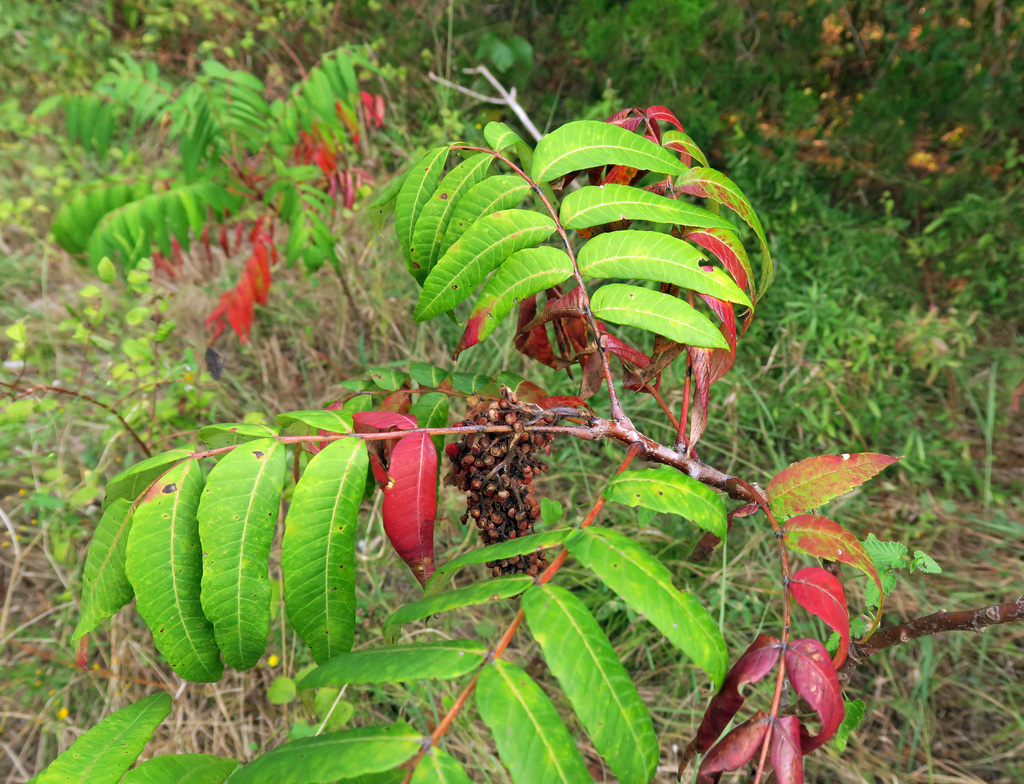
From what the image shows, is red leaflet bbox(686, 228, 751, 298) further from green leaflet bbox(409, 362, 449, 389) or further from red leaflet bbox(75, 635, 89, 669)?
red leaflet bbox(75, 635, 89, 669)

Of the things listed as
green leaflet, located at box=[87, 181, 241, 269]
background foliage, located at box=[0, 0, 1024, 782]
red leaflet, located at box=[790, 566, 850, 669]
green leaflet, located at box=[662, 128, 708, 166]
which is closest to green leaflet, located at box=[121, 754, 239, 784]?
red leaflet, located at box=[790, 566, 850, 669]

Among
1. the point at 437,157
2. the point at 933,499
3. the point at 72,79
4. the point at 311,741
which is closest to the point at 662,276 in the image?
the point at 437,157

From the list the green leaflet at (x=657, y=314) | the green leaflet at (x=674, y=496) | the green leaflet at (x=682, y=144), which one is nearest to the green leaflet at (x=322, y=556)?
the green leaflet at (x=674, y=496)

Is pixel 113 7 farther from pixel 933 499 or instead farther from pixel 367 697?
pixel 933 499

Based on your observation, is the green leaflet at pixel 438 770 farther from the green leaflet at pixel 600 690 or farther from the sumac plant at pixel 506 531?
the green leaflet at pixel 600 690

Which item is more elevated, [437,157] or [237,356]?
[437,157]

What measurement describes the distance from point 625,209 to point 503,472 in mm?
451

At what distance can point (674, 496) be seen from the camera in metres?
0.77

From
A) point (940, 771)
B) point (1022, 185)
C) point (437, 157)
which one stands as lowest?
point (940, 771)

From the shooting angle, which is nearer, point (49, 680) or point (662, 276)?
point (662, 276)

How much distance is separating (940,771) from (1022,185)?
2.47 m

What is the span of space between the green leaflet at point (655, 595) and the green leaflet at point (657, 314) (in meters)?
0.31

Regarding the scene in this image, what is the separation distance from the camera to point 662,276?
87 centimetres

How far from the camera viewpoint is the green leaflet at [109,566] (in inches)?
32.7
